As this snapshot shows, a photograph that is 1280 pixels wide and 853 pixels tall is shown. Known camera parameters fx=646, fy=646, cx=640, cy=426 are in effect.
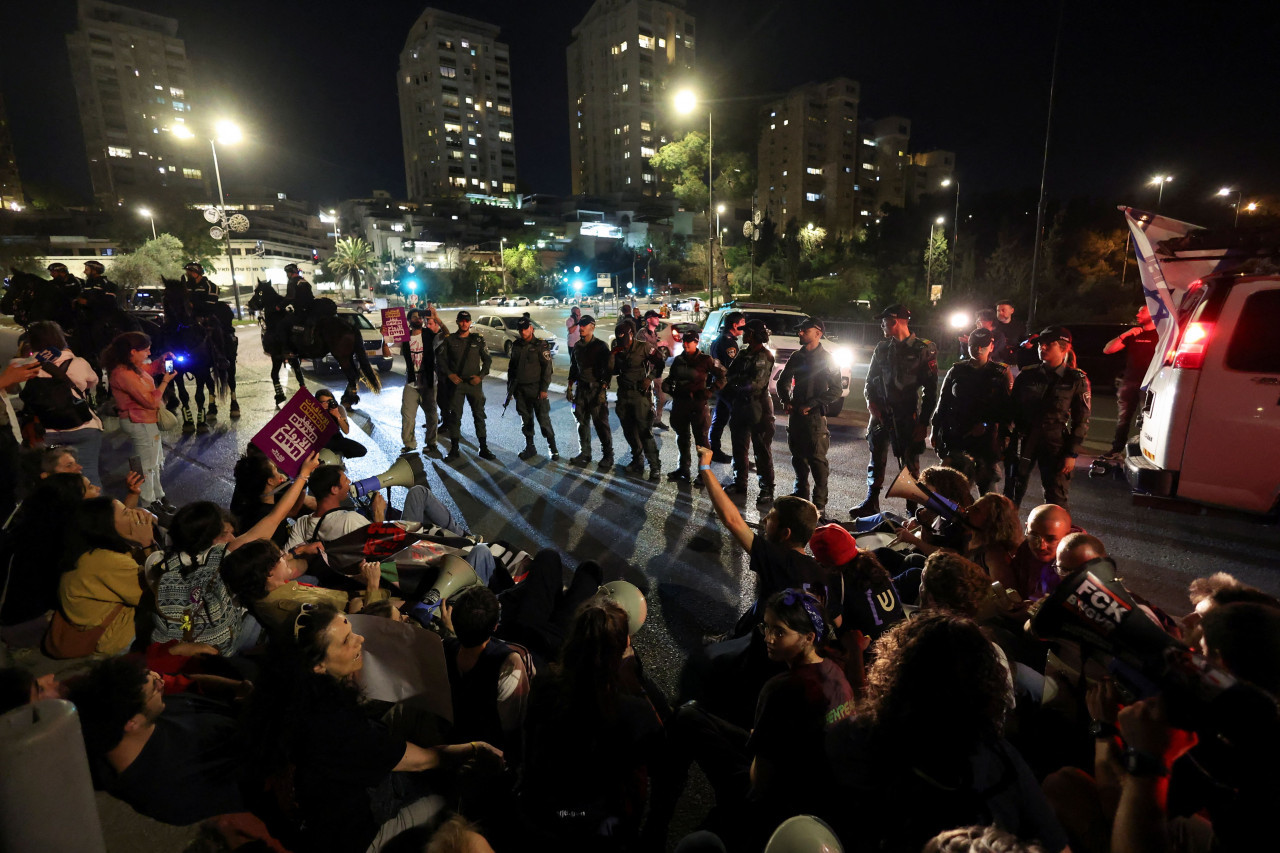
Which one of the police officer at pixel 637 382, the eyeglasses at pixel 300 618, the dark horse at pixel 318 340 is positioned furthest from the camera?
the dark horse at pixel 318 340

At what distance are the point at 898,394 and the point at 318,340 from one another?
289 inches

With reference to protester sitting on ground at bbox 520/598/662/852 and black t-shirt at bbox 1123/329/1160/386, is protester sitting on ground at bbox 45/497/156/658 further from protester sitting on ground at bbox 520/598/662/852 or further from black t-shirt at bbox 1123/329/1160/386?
black t-shirt at bbox 1123/329/1160/386

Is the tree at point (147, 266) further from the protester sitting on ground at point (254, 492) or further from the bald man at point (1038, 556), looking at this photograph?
the bald man at point (1038, 556)

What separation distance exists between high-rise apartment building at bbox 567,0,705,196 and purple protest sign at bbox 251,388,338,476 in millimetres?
111021

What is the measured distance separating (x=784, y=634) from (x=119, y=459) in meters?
8.97

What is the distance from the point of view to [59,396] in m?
6.38

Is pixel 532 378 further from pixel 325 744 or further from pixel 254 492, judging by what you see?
pixel 325 744

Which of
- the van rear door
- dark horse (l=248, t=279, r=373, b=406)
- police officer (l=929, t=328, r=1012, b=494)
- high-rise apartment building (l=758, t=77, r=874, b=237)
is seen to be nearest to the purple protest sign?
dark horse (l=248, t=279, r=373, b=406)

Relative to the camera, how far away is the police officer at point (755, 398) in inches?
270

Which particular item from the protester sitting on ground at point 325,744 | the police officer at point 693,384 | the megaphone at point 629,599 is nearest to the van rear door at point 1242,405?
the police officer at point 693,384

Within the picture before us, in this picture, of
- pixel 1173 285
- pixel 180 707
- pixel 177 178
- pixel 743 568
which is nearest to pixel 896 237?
pixel 1173 285

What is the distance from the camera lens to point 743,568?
17.6 feet

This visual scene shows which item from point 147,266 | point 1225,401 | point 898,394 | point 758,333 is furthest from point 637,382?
point 147,266

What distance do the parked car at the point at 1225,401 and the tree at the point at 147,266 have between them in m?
57.4
